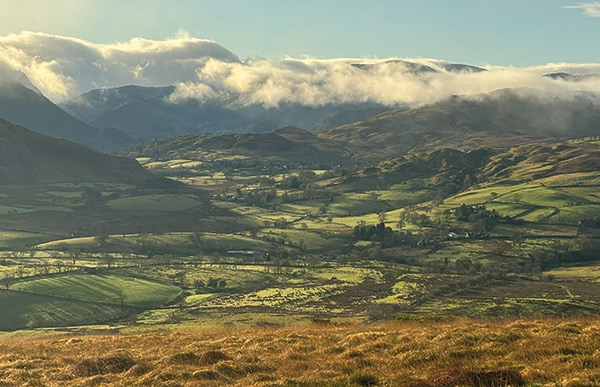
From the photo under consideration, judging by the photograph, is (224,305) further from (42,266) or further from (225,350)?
(225,350)

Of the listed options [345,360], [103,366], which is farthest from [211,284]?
[345,360]

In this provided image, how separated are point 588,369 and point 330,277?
510ft

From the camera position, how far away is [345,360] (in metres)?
27.5

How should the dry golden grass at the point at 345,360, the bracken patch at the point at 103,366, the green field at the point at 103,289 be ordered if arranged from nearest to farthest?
1. the dry golden grass at the point at 345,360
2. the bracken patch at the point at 103,366
3. the green field at the point at 103,289

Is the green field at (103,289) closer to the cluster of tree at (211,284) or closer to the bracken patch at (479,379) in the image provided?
the cluster of tree at (211,284)

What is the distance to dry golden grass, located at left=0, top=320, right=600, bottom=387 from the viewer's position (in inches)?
844

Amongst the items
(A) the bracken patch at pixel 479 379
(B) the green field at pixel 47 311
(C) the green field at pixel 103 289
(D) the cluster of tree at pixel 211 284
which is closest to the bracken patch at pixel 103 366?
(A) the bracken patch at pixel 479 379

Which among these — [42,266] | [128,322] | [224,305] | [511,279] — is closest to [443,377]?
[128,322]

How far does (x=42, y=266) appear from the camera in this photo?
174m

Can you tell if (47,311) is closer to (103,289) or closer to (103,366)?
(103,289)

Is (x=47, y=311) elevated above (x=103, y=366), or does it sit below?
below

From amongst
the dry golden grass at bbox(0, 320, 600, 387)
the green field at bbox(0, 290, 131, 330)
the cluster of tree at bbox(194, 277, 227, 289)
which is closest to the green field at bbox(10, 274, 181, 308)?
the green field at bbox(0, 290, 131, 330)

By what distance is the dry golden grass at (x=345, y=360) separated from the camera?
21438mm

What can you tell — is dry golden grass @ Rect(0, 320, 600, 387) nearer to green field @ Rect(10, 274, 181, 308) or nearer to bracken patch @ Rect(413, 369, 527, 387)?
bracken patch @ Rect(413, 369, 527, 387)
